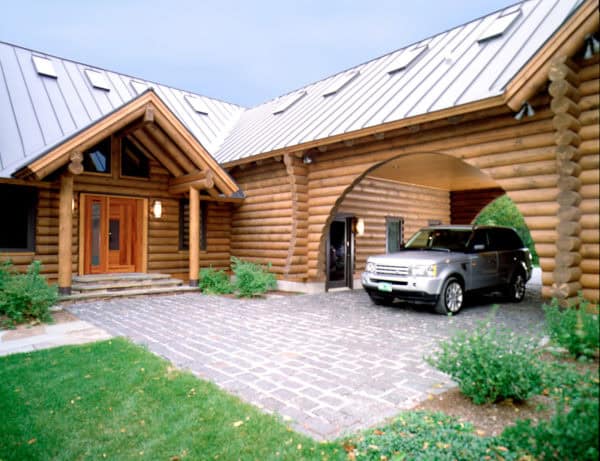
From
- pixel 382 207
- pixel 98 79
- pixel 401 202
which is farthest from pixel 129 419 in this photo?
pixel 98 79

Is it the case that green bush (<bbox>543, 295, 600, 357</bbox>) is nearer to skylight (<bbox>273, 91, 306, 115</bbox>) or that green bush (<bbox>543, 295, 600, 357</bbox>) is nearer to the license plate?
the license plate

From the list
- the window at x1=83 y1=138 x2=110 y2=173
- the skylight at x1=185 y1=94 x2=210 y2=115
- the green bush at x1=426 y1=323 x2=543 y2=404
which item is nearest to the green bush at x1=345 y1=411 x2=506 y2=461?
the green bush at x1=426 y1=323 x2=543 y2=404

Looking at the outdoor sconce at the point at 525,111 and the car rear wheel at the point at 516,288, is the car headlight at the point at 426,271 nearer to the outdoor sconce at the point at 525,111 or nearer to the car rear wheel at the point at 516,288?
the outdoor sconce at the point at 525,111

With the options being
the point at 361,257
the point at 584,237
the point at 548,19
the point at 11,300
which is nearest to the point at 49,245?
the point at 11,300

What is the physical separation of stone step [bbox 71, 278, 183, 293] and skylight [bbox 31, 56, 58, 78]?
758 centimetres

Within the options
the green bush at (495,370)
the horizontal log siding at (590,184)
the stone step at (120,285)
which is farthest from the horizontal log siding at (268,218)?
the green bush at (495,370)

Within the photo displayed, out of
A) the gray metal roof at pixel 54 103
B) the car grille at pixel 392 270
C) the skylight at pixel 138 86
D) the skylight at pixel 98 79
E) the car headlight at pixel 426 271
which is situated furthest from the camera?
the skylight at pixel 138 86

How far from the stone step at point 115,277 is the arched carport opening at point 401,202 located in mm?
4800

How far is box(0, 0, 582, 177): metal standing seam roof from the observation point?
886cm

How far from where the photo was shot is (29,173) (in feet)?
29.1

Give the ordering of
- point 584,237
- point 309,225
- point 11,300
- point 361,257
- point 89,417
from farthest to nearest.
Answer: point 361,257 → point 309,225 → point 11,300 → point 584,237 → point 89,417

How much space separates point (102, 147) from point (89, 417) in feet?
32.9

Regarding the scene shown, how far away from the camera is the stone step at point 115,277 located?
1054 centimetres

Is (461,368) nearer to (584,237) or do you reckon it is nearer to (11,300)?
(584,237)
